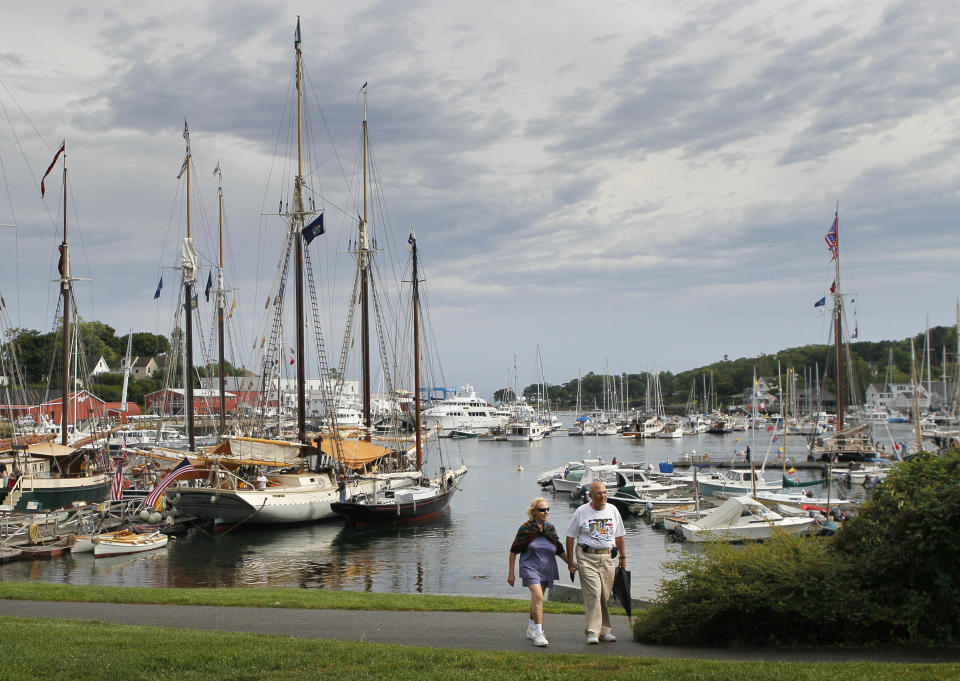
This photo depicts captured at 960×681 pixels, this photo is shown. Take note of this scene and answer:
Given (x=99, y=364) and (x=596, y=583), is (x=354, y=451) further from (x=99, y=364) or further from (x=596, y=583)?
(x=99, y=364)

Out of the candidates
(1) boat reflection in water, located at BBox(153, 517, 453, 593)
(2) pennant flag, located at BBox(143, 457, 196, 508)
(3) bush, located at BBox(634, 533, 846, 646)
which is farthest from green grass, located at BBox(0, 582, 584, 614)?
(2) pennant flag, located at BBox(143, 457, 196, 508)

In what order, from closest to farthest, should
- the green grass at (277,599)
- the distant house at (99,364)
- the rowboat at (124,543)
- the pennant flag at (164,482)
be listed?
1. the green grass at (277,599)
2. the rowboat at (124,543)
3. the pennant flag at (164,482)
4. the distant house at (99,364)

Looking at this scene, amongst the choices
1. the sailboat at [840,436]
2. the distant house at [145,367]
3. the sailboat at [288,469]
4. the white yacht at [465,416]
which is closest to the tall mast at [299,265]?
the sailboat at [288,469]

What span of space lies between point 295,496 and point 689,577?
32530 millimetres

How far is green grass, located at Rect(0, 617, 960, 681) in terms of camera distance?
908cm

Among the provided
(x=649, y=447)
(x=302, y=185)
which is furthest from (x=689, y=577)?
(x=649, y=447)

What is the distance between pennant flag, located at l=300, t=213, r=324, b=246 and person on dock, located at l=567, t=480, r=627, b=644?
131 feet

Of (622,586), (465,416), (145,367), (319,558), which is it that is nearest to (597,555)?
(622,586)

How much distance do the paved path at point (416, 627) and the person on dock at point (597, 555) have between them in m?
0.33

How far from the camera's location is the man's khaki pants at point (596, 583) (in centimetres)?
1112

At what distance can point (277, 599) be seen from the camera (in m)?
17.4

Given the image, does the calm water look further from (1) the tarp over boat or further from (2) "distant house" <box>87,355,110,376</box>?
(2) "distant house" <box>87,355,110,376</box>

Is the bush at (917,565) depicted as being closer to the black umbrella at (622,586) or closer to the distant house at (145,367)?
the black umbrella at (622,586)

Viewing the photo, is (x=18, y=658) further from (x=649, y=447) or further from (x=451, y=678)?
(x=649, y=447)
